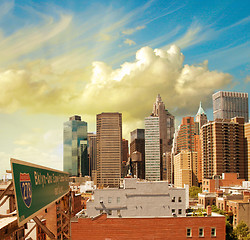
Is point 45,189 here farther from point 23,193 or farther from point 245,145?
point 245,145

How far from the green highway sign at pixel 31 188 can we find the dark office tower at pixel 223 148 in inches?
Answer: 6829

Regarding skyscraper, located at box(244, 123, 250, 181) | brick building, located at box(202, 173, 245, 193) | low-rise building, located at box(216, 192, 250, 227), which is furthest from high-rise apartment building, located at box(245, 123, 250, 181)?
low-rise building, located at box(216, 192, 250, 227)

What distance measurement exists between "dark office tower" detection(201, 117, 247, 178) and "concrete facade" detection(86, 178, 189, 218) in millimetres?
128004

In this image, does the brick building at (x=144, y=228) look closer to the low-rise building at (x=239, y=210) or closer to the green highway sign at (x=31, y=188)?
the green highway sign at (x=31, y=188)

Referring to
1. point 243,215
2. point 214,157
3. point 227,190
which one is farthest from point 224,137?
point 243,215

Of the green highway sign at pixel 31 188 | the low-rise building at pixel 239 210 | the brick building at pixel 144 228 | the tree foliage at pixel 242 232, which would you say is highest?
the green highway sign at pixel 31 188

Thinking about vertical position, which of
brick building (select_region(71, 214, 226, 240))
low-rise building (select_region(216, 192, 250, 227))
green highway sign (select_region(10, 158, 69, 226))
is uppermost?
green highway sign (select_region(10, 158, 69, 226))

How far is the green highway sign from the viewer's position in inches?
505

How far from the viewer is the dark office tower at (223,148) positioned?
185 meters

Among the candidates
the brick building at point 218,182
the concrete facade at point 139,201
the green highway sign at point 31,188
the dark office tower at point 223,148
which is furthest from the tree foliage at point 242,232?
the dark office tower at point 223,148

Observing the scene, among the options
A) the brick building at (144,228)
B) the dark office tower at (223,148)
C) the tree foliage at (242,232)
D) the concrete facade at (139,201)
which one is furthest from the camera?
the dark office tower at (223,148)

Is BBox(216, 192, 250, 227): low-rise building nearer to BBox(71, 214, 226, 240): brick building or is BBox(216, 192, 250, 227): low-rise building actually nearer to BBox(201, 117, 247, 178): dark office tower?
BBox(71, 214, 226, 240): brick building

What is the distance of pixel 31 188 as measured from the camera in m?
14.7

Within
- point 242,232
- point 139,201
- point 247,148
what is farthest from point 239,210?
point 247,148
